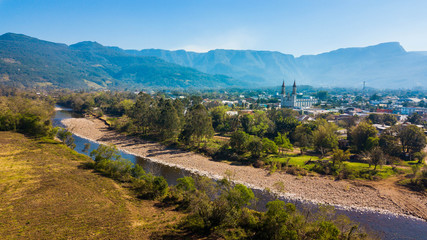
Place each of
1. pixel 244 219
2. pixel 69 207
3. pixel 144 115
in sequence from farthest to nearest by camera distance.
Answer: pixel 144 115
pixel 69 207
pixel 244 219

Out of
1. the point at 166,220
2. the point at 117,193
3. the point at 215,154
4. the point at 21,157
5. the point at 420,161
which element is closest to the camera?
the point at 166,220

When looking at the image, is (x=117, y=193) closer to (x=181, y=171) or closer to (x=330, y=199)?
(x=181, y=171)

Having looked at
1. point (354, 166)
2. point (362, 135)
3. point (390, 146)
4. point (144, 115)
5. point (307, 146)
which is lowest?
point (354, 166)

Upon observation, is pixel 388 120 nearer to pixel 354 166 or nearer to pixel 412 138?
pixel 412 138

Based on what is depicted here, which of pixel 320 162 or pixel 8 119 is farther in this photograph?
pixel 8 119

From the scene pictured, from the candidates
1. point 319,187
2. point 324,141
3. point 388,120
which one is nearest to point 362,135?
point 324,141

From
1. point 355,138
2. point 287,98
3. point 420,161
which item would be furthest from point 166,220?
point 287,98
